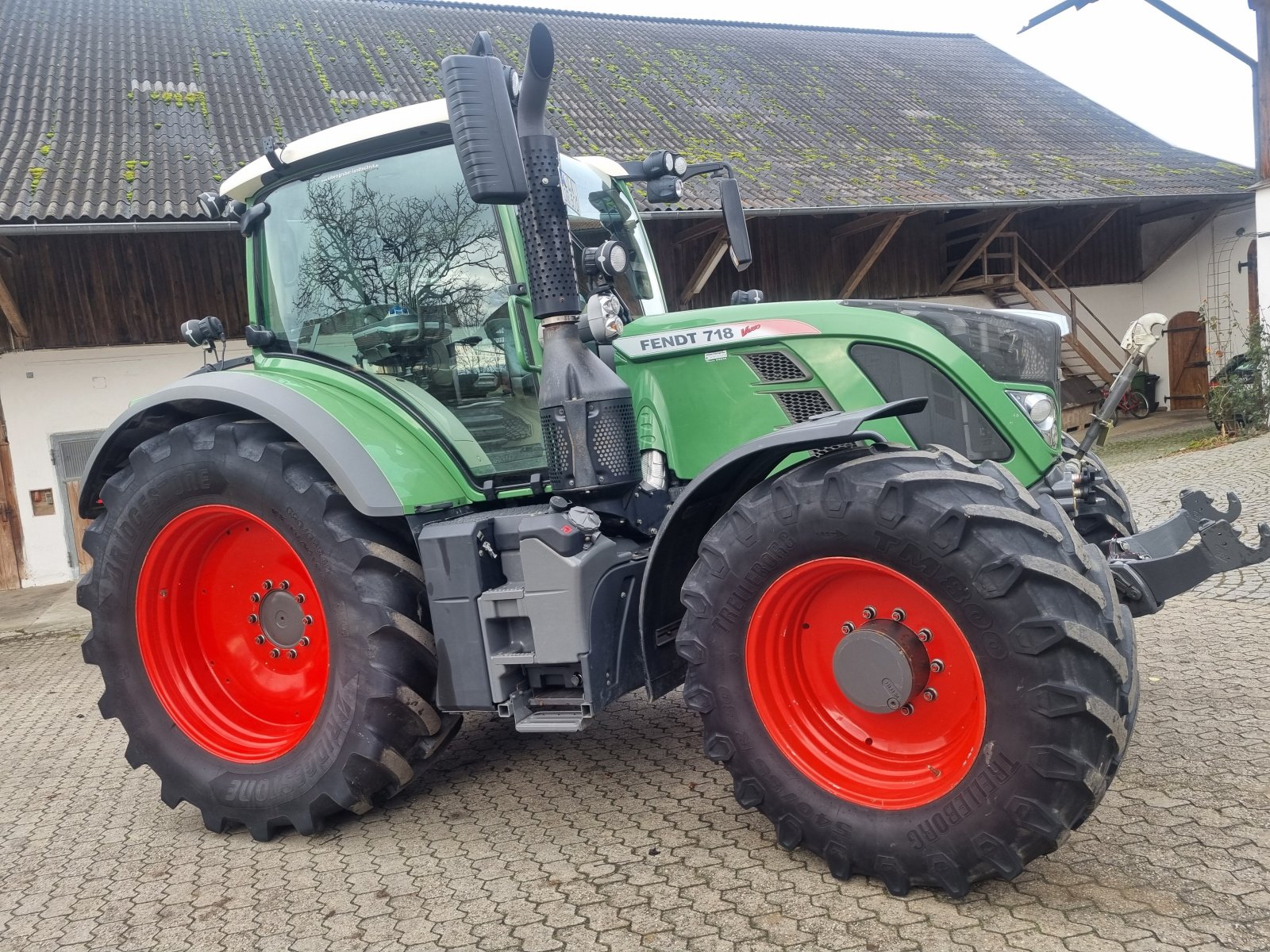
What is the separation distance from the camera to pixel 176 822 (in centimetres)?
354

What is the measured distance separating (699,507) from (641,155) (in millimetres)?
10890

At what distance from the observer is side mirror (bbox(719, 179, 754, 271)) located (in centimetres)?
424

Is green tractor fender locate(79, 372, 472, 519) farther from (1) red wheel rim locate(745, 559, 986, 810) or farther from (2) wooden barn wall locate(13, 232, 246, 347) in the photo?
(2) wooden barn wall locate(13, 232, 246, 347)

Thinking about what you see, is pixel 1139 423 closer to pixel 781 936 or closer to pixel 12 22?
pixel 781 936

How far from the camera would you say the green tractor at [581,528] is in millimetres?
2416

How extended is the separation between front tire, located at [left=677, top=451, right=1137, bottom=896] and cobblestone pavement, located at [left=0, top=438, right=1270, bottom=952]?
0.18 metres

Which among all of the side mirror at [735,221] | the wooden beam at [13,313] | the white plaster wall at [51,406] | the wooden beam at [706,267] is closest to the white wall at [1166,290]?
the wooden beam at [706,267]

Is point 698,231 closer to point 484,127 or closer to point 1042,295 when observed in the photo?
point 1042,295

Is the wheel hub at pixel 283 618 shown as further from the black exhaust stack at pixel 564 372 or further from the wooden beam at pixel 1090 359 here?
the wooden beam at pixel 1090 359

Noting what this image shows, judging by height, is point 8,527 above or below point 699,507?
below

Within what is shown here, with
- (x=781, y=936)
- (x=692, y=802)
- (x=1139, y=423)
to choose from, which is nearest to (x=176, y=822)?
(x=692, y=802)

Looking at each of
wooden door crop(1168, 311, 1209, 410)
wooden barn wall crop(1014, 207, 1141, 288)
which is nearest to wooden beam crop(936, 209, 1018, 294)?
wooden barn wall crop(1014, 207, 1141, 288)

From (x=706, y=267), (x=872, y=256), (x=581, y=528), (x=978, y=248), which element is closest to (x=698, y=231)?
(x=706, y=267)

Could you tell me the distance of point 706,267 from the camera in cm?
1242
